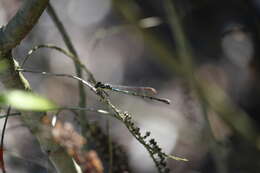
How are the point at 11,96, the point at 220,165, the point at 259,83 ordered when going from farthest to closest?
the point at 259,83 → the point at 220,165 → the point at 11,96

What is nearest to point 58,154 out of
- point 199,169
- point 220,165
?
point 220,165

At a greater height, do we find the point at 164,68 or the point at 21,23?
the point at 164,68

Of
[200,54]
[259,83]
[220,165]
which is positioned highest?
[200,54]

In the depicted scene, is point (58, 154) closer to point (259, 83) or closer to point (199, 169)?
point (199, 169)

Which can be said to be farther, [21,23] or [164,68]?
[164,68]

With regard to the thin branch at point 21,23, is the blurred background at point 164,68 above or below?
above

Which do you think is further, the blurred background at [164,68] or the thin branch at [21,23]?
the blurred background at [164,68]
